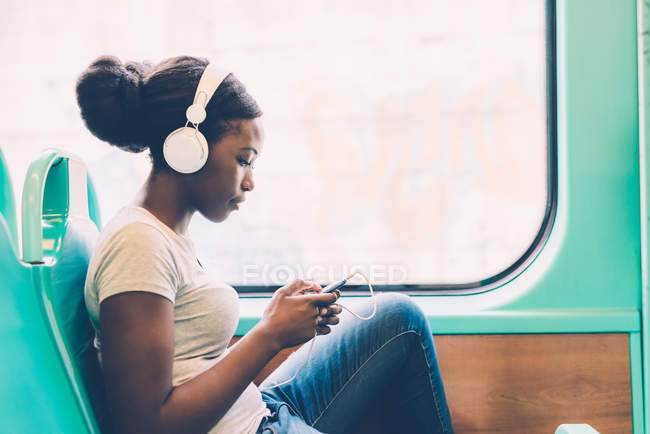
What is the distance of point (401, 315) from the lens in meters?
1.20

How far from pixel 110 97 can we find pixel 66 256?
296 millimetres

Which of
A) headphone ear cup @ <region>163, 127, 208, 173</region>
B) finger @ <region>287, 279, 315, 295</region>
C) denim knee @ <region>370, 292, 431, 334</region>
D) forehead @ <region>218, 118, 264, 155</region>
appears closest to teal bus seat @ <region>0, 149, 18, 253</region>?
headphone ear cup @ <region>163, 127, 208, 173</region>

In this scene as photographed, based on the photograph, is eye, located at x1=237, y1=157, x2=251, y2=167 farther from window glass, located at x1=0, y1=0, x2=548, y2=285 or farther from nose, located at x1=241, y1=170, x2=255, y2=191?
window glass, located at x1=0, y1=0, x2=548, y2=285

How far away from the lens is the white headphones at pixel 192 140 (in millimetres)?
882

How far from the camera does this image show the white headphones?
2.89ft

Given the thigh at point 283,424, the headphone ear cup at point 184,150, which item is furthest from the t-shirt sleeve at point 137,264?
the thigh at point 283,424

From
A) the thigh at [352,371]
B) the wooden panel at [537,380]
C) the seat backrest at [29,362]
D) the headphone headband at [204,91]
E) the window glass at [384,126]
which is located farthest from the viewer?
the window glass at [384,126]

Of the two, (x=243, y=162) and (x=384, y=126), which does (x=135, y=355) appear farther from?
(x=384, y=126)

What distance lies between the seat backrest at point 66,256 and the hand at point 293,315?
31 cm

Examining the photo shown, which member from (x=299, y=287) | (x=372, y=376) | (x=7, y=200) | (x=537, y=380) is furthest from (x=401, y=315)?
(x=7, y=200)

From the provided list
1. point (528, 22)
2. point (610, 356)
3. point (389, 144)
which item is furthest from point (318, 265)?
point (528, 22)

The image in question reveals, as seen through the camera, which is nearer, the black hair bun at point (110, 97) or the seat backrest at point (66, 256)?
the seat backrest at point (66, 256)

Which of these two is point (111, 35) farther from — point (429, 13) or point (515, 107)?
point (515, 107)

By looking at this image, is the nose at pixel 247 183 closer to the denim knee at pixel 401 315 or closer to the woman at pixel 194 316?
the woman at pixel 194 316
